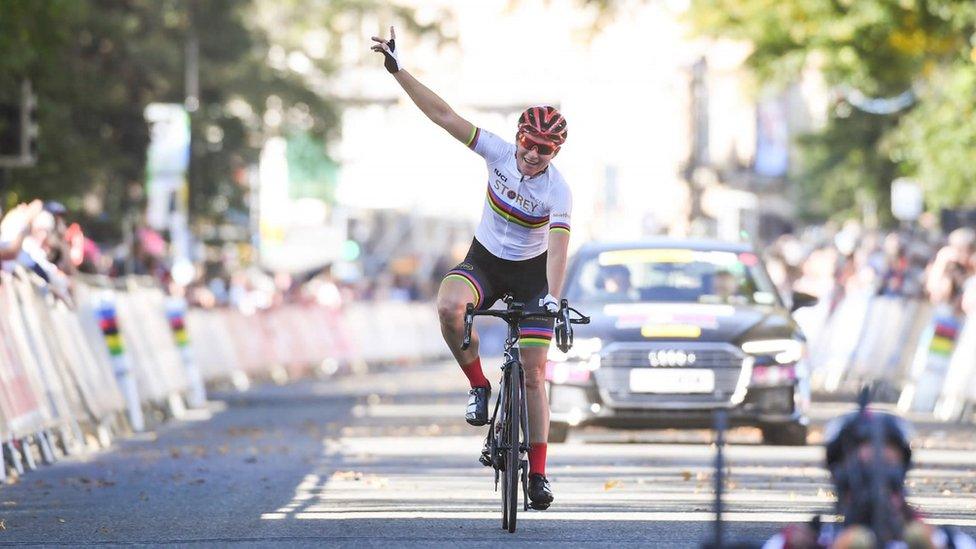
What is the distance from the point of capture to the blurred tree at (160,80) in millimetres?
27625

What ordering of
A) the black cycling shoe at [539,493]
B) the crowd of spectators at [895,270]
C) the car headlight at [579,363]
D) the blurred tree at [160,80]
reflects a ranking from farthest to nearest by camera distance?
the blurred tree at [160,80]
the crowd of spectators at [895,270]
the car headlight at [579,363]
the black cycling shoe at [539,493]

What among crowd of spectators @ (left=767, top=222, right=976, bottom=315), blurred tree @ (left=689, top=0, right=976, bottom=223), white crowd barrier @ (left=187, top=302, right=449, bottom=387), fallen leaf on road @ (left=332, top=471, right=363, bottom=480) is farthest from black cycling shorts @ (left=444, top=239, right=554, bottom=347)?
blurred tree @ (left=689, top=0, right=976, bottom=223)

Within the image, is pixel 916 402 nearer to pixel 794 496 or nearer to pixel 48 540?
pixel 794 496

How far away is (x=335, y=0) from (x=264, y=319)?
23.0m

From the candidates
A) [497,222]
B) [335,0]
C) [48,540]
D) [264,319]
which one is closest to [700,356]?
[497,222]

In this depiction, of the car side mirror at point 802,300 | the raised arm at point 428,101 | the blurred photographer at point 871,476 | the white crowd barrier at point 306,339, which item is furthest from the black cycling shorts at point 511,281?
the white crowd barrier at point 306,339

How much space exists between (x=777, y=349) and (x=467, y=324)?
612 cm

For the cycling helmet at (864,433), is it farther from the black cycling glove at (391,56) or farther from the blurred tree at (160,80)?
the blurred tree at (160,80)

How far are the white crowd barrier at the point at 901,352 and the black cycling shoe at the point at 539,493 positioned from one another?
1151 cm

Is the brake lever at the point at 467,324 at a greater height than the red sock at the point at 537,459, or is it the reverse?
the brake lever at the point at 467,324

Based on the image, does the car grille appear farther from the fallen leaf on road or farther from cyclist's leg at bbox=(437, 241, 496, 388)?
cyclist's leg at bbox=(437, 241, 496, 388)

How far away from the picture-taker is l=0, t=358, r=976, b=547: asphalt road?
11.3 metres

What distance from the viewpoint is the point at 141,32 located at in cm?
3947

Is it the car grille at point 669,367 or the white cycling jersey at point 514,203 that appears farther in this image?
the car grille at point 669,367
